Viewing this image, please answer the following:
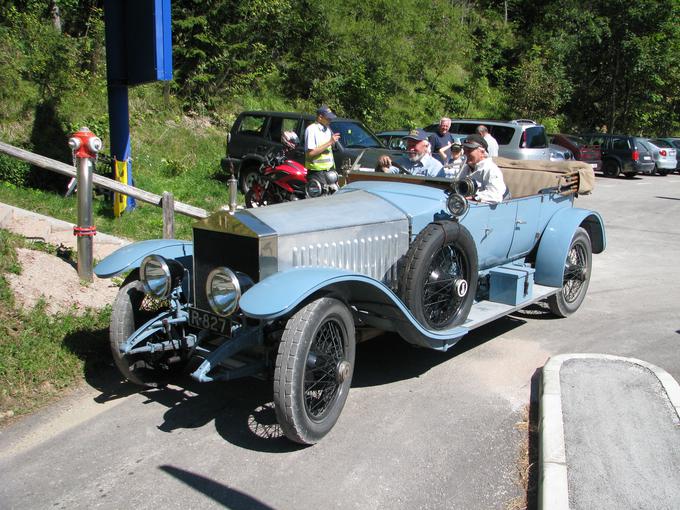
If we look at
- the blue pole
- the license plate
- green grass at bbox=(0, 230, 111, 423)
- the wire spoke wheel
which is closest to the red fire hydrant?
green grass at bbox=(0, 230, 111, 423)

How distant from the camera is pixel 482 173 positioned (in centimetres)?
567

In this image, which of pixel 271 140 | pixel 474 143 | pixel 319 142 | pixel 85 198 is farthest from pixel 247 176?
pixel 474 143

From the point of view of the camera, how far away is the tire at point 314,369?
360cm

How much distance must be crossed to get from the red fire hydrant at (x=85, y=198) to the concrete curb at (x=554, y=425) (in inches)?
163

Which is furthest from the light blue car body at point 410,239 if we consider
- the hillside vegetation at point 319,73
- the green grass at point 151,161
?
the hillside vegetation at point 319,73

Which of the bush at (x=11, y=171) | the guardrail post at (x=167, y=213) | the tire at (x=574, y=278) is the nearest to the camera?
the tire at (x=574, y=278)

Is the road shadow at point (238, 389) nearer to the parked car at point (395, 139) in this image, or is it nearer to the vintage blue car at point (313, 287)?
the vintage blue car at point (313, 287)

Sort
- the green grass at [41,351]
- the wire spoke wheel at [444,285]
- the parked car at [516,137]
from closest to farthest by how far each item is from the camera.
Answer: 1. the green grass at [41,351]
2. the wire spoke wheel at [444,285]
3. the parked car at [516,137]

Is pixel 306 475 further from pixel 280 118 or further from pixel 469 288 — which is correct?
pixel 280 118

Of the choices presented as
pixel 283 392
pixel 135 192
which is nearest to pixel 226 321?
pixel 283 392

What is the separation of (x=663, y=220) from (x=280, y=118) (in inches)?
314

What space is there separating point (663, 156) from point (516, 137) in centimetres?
1050

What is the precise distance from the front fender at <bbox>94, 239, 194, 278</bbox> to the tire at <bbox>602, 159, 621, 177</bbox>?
67.5 ft

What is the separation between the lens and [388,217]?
15.4ft
